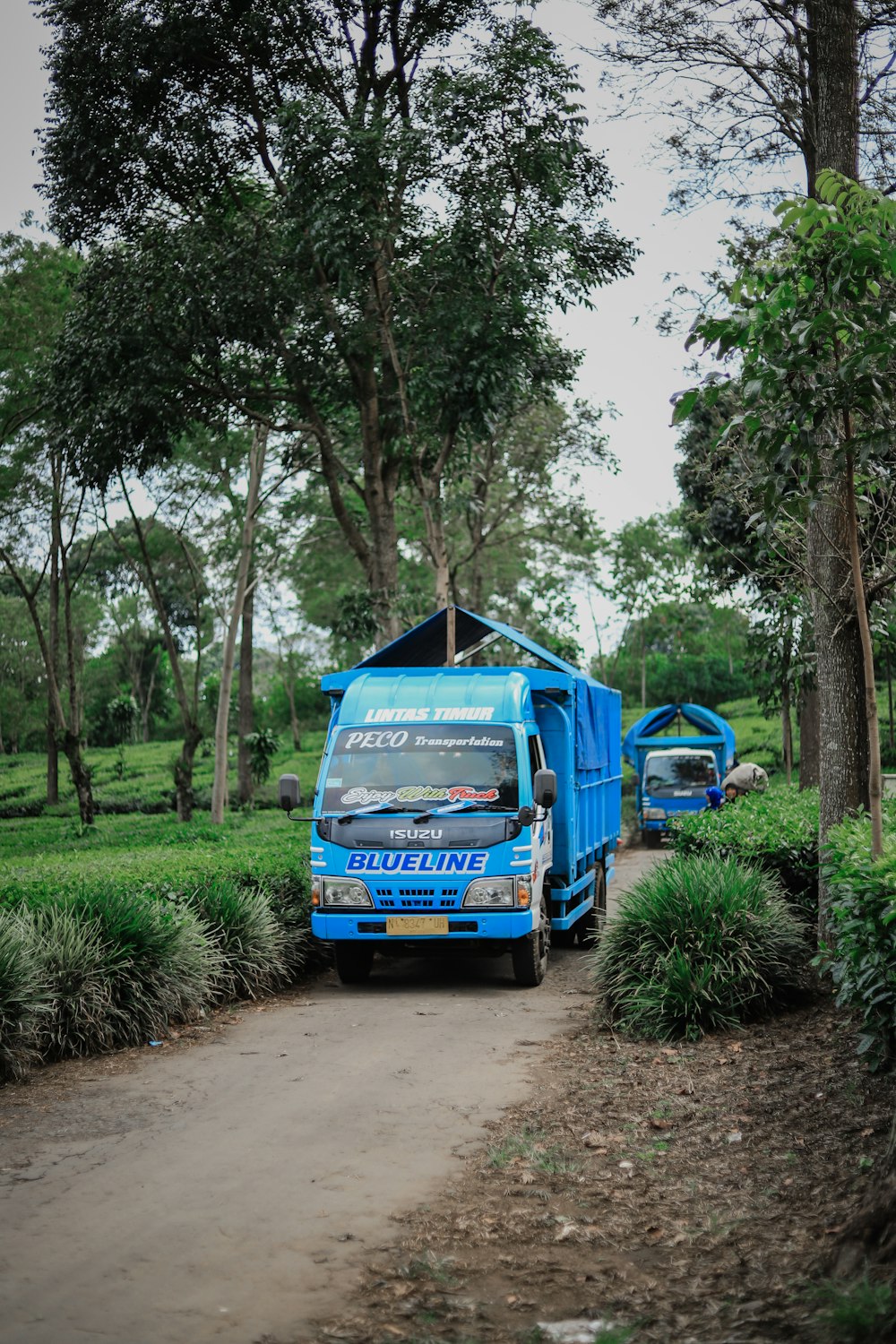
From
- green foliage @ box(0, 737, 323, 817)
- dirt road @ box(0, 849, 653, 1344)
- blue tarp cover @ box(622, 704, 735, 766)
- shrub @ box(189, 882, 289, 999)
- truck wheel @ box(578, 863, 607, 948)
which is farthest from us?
green foliage @ box(0, 737, 323, 817)

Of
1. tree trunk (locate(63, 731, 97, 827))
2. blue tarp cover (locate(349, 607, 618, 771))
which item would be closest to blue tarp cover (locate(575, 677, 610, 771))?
blue tarp cover (locate(349, 607, 618, 771))

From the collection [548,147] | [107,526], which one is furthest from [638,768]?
[548,147]

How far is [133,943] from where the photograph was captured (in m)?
9.30

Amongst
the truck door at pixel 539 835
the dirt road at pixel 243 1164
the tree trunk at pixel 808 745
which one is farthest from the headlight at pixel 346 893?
the tree trunk at pixel 808 745

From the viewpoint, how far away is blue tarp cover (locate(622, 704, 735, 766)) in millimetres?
33000

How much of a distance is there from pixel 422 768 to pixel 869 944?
18.4ft

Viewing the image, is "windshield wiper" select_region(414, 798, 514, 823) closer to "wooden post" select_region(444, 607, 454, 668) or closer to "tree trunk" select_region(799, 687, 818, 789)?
"wooden post" select_region(444, 607, 454, 668)

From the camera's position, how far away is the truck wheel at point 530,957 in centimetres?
1112

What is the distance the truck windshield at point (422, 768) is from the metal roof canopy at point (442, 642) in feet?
7.99

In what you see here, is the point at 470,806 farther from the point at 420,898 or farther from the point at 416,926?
the point at 416,926

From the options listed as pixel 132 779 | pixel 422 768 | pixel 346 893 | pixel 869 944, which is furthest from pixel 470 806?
pixel 132 779

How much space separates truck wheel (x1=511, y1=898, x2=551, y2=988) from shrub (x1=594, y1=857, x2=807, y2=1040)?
60.0 inches

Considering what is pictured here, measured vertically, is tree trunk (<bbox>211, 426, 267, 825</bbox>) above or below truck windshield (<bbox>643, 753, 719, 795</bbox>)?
above

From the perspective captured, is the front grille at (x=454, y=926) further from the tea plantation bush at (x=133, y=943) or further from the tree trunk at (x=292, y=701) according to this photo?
the tree trunk at (x=292, y=701)
